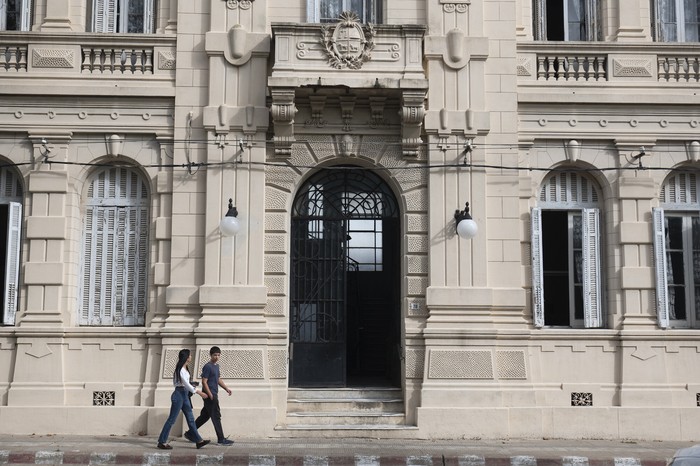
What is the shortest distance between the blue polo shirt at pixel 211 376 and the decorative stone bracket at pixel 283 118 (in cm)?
411

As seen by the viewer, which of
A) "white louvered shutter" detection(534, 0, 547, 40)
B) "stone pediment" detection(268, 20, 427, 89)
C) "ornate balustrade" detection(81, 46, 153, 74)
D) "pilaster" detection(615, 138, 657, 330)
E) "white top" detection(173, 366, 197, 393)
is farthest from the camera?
"white louvered shutter" detection(534, 0, 547, 40)

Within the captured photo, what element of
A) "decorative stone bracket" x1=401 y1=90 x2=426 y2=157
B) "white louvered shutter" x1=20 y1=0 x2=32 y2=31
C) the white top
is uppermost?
"white louvered shutter" x1=20 y1=0 x2=32 y2=31

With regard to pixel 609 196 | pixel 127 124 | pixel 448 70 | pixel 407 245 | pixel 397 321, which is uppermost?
pixel 448 70

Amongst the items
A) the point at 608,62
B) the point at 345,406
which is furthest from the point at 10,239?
the point at 608,62

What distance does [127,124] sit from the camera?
15.9 meters

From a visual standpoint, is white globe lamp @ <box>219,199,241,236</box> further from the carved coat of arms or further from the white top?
the carved coat of arms

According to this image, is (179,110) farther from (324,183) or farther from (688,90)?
(688,90)

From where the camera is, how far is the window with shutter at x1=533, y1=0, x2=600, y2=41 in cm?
1677

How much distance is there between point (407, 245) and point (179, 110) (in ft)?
16.0

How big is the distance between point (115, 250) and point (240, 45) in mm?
4440

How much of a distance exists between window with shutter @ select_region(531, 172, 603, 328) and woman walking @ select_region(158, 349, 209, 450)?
6514 millimetres

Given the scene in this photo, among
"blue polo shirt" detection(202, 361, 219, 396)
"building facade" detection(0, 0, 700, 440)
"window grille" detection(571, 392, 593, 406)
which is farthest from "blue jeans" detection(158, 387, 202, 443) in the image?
"window grille" detection(571, 392, 593, 406)

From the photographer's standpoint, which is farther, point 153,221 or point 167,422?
point 153,221

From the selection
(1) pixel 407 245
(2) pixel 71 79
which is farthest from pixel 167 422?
(2) pixel 71 79
